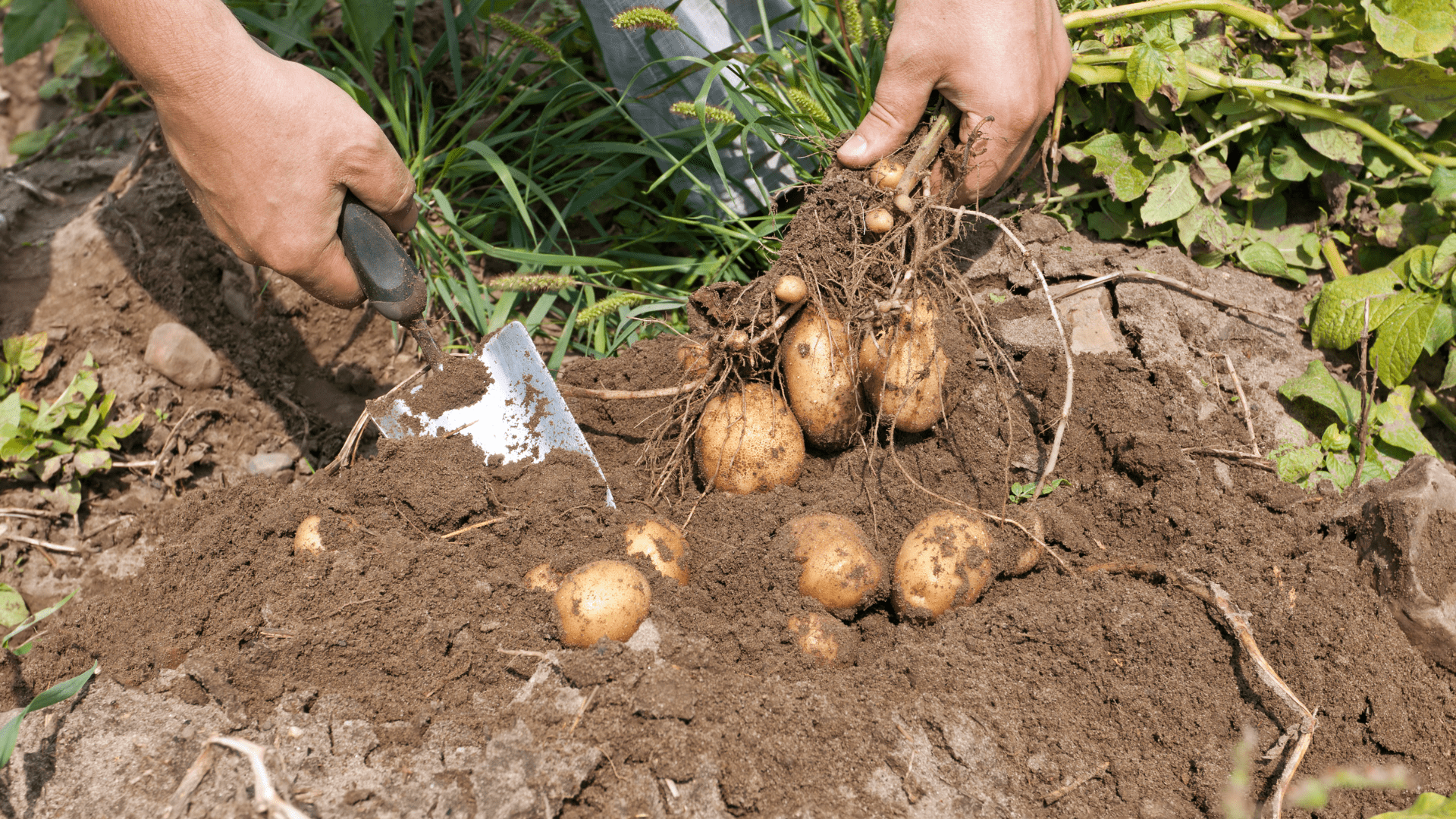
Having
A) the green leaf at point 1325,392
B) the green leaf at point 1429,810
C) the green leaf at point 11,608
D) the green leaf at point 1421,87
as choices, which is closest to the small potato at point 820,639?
the green leaf at point 1429,810

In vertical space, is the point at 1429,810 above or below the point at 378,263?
below

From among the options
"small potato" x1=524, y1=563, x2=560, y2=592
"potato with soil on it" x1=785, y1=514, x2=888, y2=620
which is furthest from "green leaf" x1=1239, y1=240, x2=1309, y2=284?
"small potato" x1=524, y1=563, x2=560, y2=592

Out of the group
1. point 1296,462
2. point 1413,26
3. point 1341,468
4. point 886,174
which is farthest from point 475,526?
point 1413,26

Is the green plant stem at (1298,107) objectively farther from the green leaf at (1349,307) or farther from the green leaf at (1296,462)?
the green leaf at (1296,462)

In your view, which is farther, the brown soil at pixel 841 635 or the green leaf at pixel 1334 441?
the green leaf at pixel 1334 441

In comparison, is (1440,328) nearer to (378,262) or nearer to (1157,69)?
(1157,69)

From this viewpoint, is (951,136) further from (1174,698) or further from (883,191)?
(1174,698)

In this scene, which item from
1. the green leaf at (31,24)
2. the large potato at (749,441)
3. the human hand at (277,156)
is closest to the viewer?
the human hand at (277,156)
